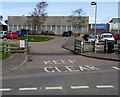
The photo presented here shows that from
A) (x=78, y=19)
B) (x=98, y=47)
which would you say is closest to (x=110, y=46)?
(x=98, y=47)

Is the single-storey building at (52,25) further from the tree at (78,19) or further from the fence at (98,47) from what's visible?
the fence at (98,47)

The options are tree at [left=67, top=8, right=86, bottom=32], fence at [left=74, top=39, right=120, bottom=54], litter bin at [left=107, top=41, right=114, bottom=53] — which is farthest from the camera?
tree at [left=67, top=8, right=86, bottom=32]

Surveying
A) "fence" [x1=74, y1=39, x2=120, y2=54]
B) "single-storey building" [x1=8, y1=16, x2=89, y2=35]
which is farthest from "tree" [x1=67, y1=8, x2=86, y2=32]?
"fence" [x1=74, y1=39, x2=120, y2=54]

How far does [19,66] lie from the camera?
41.1 ft

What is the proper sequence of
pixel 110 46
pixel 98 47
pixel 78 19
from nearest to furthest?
pixel 110 46 → pixel 98 47 → pixel 78 19

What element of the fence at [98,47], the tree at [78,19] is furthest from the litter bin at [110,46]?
the tree at [78,19]

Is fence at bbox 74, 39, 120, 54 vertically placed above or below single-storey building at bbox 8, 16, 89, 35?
below

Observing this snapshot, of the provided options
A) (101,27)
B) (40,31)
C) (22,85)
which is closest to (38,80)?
(22,85)

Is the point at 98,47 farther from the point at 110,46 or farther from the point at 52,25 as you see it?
the point at 52,25

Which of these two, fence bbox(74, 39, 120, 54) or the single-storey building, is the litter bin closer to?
fence bbox(74, 39, 120, 54)

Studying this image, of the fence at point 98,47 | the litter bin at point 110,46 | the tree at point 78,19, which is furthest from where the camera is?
the tree at point 78,19

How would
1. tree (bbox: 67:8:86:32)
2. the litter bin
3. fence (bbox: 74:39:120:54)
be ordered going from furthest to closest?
tree (bbox: 67:8:86:32) < fence (bbox: 74:39:120:54) < the litter bin

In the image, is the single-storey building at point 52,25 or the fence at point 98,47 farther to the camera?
the single-storey building at point 52,25

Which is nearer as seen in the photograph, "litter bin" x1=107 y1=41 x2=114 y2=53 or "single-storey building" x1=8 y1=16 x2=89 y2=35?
"litter bin" x1=107 y1=41 x2=114 y2=53
